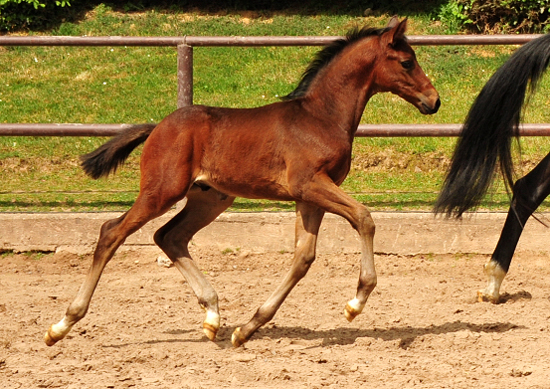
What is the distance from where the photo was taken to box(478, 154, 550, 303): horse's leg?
5305mm

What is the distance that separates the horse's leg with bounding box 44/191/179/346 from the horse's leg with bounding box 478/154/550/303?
2.20m

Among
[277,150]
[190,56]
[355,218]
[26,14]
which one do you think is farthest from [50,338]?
[26,14]

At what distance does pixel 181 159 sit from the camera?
181 inches

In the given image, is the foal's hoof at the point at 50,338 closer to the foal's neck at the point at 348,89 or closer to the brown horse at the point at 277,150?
the brown horse at the point at 277,150

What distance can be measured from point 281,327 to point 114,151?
1450mm

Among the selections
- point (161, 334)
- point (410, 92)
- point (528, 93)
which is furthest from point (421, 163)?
point (161, 334)

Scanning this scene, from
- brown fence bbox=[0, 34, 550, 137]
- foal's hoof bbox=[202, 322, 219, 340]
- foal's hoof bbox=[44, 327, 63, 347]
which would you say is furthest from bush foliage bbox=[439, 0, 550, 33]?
foal's hoof bbox=[44, 327, 63, 347]

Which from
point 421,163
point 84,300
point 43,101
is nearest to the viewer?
point 84,300

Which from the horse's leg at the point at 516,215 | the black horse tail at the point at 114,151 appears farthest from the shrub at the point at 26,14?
the horse's leg at the point at 516,215

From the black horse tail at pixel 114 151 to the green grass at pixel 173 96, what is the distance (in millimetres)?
2024

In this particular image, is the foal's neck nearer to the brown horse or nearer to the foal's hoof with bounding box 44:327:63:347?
the brown horse

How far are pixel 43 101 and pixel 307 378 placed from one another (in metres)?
7.27

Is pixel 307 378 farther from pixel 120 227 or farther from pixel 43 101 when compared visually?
pixel 43 101

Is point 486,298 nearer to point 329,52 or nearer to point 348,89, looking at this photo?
point 348,89
